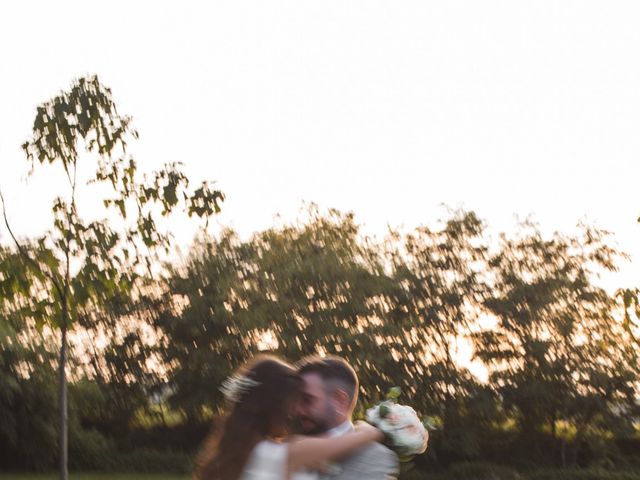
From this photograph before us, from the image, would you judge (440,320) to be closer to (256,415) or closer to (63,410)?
(63,410)

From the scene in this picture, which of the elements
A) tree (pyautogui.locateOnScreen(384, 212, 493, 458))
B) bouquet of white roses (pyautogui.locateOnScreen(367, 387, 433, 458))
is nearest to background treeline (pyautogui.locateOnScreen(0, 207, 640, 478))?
tree (pyautogui.locateOnScreen(384, 212, 493, 458))

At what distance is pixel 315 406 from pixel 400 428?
4.42 feet

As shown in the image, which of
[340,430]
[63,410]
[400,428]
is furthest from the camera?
[63,410]

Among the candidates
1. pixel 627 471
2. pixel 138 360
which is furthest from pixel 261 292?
pixel 627 471

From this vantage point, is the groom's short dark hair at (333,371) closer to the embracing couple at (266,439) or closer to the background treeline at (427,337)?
the embracing couple at (266,439)

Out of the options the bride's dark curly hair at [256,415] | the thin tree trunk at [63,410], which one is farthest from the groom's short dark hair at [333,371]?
the thin tree trunk at [63,410]

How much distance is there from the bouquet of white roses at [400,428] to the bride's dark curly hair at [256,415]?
1.63 metres

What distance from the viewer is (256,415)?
3.53 metres

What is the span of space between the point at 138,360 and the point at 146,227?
29990mm

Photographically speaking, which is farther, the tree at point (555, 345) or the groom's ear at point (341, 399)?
the tree at point (555, 345)

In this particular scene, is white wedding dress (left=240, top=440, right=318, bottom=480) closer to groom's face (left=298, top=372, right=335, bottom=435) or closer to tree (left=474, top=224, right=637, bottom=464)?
groom's face (left=298, top=372, right=335, bottom=435)

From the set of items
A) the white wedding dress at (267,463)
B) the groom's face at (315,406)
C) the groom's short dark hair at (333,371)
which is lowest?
the white wedding dress at (267,463)

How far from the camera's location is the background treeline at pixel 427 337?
37594 millimetres

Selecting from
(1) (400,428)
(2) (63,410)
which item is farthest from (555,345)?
(1) (400,428)
